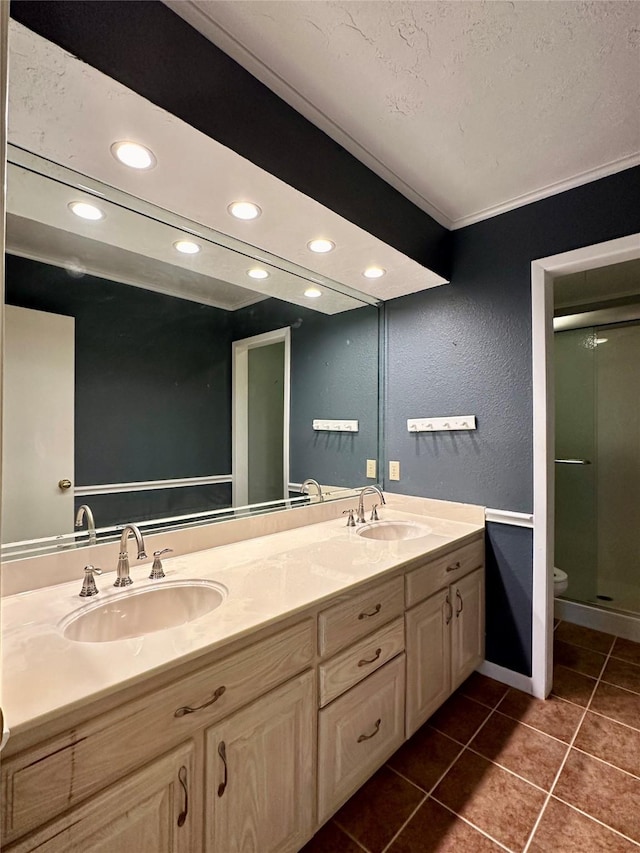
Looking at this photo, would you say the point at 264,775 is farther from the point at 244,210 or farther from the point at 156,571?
the point at 244,210

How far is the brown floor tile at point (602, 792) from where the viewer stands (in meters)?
1.31

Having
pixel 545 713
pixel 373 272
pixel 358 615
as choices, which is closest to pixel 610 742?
pixel 545 713

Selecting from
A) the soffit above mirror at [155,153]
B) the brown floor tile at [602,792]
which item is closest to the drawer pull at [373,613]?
the brown floor tile at [602,792]

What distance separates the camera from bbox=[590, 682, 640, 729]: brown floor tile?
1.76 meters

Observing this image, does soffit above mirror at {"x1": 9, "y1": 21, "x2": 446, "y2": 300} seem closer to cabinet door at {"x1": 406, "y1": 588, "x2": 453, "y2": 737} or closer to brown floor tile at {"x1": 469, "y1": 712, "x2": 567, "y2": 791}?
cabinet door at {"x1": 406, "y1": 588, "x2": 453, "y2": 737}

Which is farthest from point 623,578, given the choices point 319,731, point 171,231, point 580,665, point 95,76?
point 95,76

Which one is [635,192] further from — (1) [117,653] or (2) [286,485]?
(1) [117,653]

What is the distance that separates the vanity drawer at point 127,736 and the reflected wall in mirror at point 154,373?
0.73 m

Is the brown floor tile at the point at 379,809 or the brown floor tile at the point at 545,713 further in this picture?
the brown floor tile at the point at 545,713

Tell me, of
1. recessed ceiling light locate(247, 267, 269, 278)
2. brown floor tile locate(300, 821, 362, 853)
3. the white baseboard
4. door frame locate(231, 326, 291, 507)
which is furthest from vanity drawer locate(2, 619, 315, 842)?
the white baseboard

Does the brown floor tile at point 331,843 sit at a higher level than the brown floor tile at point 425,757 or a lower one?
higher

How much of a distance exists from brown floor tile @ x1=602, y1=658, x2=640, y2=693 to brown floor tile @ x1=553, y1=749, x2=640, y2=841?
63 centimetres

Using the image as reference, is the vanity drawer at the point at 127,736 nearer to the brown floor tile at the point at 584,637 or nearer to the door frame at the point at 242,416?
A: the door frame at the point at 242,416

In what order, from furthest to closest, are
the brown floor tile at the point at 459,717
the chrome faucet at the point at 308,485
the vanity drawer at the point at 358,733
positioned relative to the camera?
the chrome faucet at the point at 308,485, the brown floor tile at the point at 459,717, the vanity drawer at the point at 358,733
